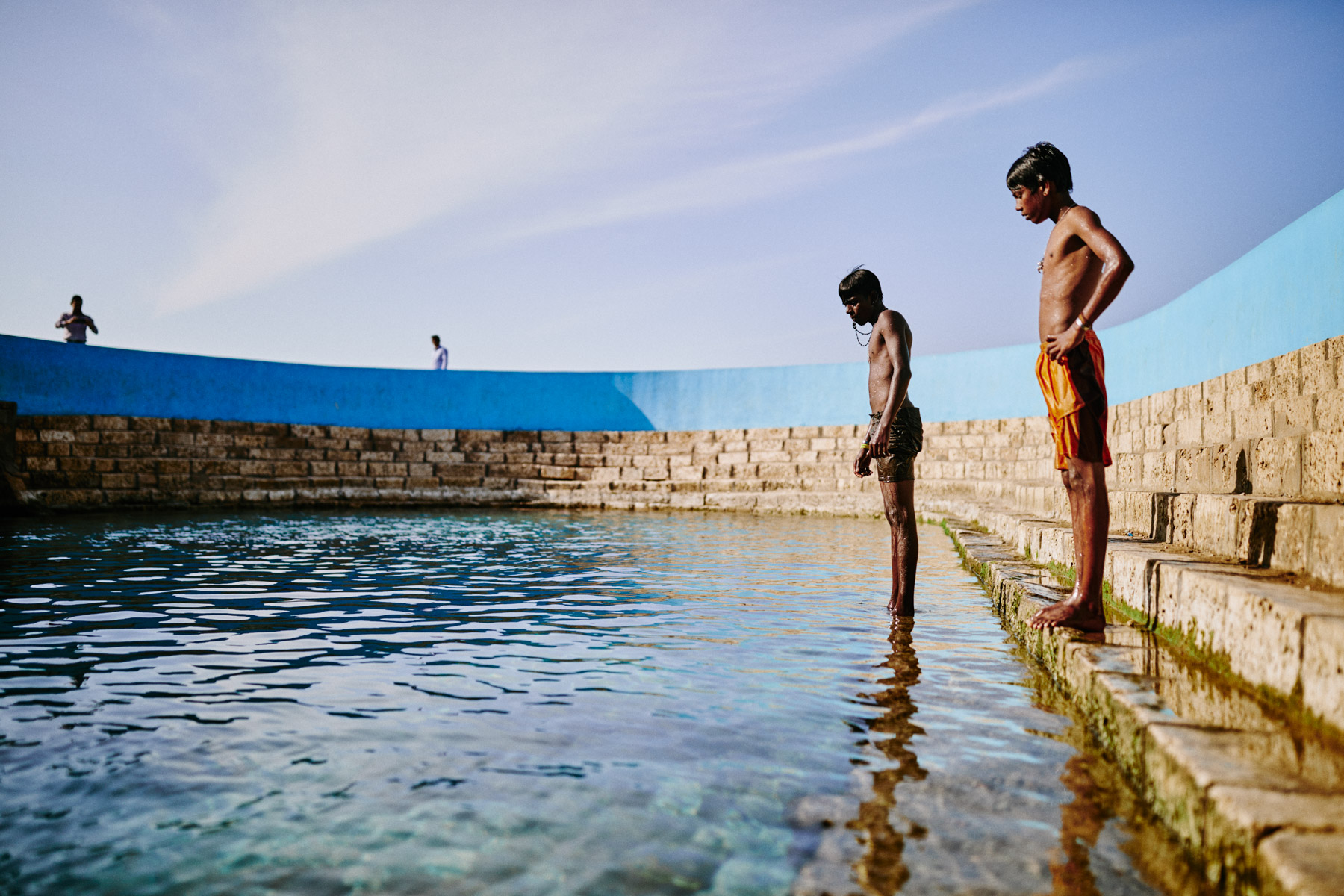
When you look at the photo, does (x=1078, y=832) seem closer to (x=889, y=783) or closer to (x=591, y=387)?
(x=889, y=783)

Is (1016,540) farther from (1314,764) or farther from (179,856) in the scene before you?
(179,856)

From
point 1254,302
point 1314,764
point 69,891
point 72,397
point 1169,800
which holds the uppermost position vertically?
point 1254,302

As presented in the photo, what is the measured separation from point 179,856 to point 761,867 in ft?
3.73

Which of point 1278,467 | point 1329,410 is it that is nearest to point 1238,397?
point 1329,410

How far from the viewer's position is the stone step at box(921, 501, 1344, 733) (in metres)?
1.87

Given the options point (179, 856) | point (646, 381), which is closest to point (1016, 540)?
point (179, 856)

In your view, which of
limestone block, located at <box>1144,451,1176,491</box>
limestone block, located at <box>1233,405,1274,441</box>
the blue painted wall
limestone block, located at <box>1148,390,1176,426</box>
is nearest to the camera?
limestone block, located at <box>1233,405,1274,441</box>

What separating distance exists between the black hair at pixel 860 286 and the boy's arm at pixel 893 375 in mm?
202

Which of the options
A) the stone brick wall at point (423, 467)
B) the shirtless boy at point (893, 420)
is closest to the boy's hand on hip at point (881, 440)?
the shirtless boy at point (893, 420)

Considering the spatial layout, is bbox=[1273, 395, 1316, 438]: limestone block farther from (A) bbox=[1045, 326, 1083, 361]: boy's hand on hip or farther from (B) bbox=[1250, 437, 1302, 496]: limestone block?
(A) bbox=[1045, 326, 1083, 361]: boy's hand on hip

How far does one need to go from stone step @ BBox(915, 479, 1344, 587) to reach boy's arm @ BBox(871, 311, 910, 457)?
1312 millimetres

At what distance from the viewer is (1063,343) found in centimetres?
295

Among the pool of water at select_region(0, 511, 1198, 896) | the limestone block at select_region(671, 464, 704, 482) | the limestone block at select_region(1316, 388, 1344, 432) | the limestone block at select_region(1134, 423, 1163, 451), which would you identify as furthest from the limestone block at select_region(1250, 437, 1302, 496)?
the limestone block at select_region(671, 464, 704, 482)

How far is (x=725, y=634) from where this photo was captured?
3.99m
